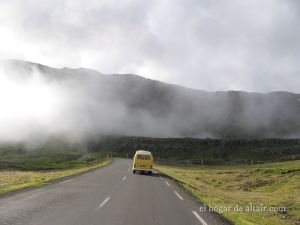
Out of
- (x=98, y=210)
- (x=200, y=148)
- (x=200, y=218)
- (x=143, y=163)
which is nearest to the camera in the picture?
(x=200, y=218)

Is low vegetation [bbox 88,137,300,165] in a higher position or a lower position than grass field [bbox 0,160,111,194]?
higher

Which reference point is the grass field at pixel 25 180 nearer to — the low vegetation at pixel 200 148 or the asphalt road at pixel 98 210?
the asphalt road at pixel 98 210

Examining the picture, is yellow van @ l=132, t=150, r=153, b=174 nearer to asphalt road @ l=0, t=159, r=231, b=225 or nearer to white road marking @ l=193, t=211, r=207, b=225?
asphalt road @ l=0, t=159, r=231, b=225

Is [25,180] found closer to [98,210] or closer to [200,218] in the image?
[98,210]

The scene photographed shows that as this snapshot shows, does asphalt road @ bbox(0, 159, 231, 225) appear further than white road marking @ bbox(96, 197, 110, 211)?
No

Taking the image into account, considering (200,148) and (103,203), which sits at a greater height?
(200,148)

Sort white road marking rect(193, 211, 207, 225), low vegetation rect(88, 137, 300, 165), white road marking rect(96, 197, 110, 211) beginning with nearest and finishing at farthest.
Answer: white road marking rect(193, 211, 207, 225) < white road marking rect(96, 197, 110, 211) < low vegetation rect(88, 137, 300, 165)

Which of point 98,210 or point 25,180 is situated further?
point 25,180

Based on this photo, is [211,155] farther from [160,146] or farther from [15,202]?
[15,202]

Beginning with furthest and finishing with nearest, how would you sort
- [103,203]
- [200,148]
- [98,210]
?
[200,148]
[103,203]
[98,210]

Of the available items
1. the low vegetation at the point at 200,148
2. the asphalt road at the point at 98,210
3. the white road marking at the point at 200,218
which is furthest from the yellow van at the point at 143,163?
the low vegetation at the point at 200,148

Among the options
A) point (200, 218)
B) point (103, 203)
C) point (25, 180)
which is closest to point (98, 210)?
point (103, 203)

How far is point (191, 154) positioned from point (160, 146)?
1735 centimetres

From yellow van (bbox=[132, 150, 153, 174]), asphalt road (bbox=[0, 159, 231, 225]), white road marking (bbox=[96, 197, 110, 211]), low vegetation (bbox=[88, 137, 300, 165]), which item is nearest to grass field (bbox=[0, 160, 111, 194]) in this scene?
asphalt road (bbox=[0, 159, 231, 225])
